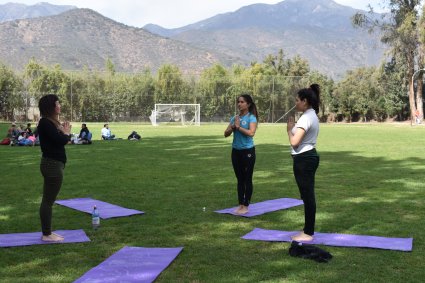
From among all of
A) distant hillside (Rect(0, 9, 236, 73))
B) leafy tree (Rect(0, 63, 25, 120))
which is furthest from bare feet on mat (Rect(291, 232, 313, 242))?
distant hillside (Rect(0, 9, 236, 73))

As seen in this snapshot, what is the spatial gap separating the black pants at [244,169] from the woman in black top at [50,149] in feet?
8.97

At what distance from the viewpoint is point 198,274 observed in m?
4.87

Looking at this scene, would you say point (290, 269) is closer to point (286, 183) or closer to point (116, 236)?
point (116, 236)

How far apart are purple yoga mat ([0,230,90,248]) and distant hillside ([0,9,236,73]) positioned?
476 ft

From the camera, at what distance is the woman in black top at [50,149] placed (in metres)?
5.80

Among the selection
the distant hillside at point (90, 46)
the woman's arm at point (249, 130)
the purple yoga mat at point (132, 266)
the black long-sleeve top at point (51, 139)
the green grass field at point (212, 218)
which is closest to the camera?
the purple yoga mat at point (132, 266)

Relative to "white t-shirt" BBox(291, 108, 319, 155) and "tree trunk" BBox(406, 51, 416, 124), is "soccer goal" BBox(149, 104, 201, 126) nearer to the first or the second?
"tree trunk" BBox(406, 51, 416, 124)

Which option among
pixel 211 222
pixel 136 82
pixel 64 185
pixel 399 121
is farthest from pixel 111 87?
pixel 211 222

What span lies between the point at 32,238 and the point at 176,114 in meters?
44.3

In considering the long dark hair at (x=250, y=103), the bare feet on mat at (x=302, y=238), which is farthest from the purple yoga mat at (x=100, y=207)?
the bare feet on mat at (x=302, y=238)

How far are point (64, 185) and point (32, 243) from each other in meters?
4.55

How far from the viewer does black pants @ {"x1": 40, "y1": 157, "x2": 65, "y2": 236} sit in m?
5.92

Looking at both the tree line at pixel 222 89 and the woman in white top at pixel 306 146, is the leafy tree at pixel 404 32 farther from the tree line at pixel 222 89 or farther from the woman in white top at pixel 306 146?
the woman in white top at pixel 306 146

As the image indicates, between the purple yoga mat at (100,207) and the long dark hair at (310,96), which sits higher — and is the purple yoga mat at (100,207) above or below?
below
